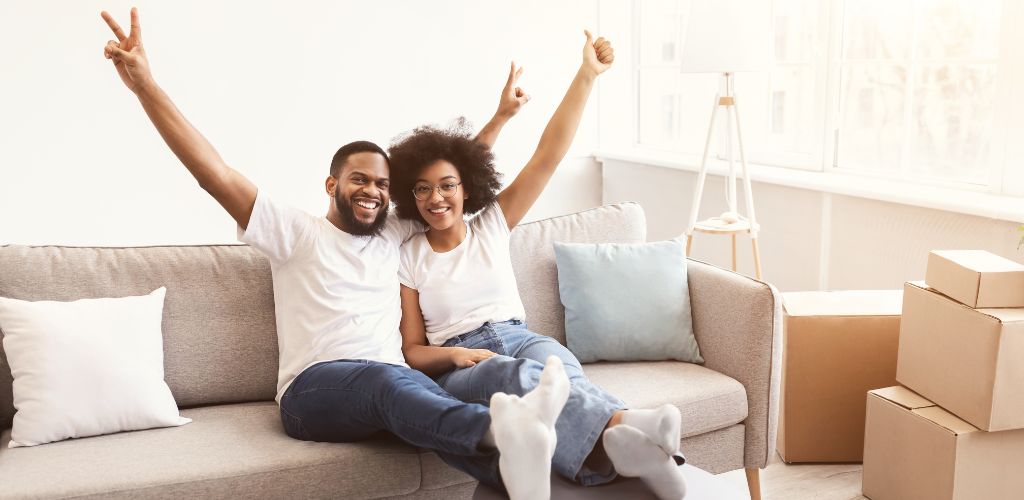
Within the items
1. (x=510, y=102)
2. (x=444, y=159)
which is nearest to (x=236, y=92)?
(x=510, y=102)

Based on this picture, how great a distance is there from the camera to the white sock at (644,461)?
1.63 meters

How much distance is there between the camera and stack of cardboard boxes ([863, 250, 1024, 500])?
2133 mm

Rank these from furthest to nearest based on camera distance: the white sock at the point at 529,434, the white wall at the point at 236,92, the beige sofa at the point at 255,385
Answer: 1. the white wall at the point at 236,92
2. the beige sofa at the point at 255,385
3. the white sock at the point at 529,434

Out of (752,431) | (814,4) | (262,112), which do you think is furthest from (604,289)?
(262,112)

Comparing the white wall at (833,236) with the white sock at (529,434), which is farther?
the white wall at (833,236)

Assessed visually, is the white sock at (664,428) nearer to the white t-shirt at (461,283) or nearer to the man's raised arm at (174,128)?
the white t-shirt at (461,283)

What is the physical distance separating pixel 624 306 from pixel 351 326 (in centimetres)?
79

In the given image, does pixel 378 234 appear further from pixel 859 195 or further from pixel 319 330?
pixel 859 195

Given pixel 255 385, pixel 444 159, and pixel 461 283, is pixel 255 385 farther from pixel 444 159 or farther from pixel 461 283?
pixel 444 159

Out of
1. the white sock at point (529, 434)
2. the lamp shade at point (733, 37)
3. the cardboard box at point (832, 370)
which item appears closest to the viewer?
the white sock at point (529, 434)

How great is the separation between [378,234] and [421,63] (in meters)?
2.38

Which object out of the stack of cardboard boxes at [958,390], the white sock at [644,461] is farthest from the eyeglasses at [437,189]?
the stack of cardboard boxes at [958,390]

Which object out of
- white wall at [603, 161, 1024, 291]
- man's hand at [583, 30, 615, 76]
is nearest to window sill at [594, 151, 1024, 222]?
white wall at [603, 161, 1024, 291]

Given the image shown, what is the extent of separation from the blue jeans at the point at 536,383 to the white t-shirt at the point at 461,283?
→ 1.4 inches
